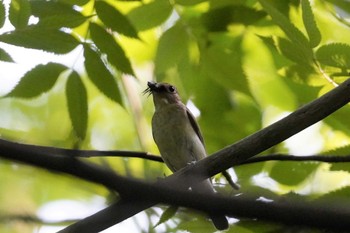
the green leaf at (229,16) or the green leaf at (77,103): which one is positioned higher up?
the green leaf at (229,16)

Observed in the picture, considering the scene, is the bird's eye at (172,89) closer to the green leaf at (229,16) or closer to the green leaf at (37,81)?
the green leaf at (229,16)

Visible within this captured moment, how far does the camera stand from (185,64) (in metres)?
3.54

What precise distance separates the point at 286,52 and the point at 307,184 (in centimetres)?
74

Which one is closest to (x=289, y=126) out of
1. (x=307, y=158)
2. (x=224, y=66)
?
(x=307, y=158)

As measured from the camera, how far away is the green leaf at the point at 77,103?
111 inches

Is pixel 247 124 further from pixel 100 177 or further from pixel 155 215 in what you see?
pixel 100 177

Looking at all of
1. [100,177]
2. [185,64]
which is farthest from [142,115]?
[100,177]

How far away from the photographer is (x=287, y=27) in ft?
9.25

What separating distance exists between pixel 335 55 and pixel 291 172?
0.64 meters

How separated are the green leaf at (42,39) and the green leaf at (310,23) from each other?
1168mm

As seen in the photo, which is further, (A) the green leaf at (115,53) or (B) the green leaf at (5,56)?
(A) the green leaf at (115,53)

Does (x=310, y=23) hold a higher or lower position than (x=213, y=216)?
higher

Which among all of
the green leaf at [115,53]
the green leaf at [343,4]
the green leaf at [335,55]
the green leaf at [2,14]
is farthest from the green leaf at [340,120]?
the green leaf at [2,14]

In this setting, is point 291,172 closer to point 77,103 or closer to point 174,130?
point 77,103
